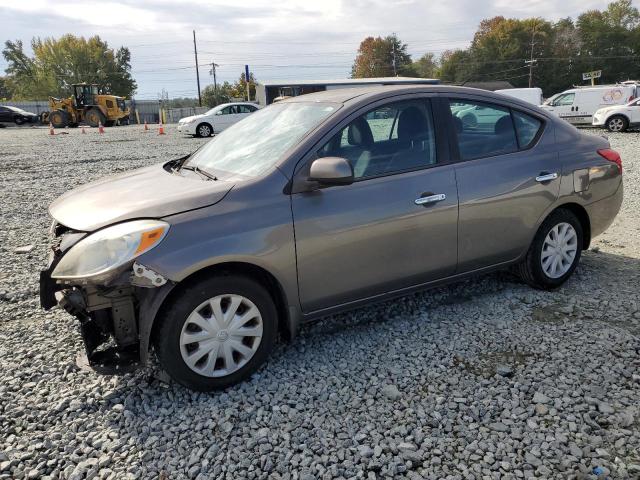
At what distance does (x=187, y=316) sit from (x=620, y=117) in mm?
21553

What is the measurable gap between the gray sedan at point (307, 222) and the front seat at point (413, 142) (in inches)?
0.4

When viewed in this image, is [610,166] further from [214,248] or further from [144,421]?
[144,421]

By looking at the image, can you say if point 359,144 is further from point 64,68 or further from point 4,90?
point 4,90

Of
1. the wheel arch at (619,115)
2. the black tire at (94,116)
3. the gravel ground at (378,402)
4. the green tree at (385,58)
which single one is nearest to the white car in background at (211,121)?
the wheel arch at (619,115)

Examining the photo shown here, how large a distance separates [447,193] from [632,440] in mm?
1808

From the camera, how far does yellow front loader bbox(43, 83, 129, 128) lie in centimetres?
3694

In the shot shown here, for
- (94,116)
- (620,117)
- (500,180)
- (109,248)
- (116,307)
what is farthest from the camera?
(94,116)

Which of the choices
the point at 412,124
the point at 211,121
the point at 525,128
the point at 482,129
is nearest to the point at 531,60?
the point at 211,121

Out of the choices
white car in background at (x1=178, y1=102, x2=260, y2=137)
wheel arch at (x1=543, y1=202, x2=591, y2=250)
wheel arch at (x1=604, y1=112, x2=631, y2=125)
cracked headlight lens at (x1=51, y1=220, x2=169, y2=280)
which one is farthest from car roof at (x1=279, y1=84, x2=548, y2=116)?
white car in background at (x1=178, y1=102, x2=260, y2=137)

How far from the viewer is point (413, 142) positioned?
3568 millimetres

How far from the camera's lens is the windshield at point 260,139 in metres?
3.29

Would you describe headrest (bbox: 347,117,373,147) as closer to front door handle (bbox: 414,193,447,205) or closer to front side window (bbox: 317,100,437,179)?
front side window (bbox: 317,100,437,179)

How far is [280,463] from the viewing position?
2426 mm

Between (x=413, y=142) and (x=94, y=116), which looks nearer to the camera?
(x=413, y=142)
